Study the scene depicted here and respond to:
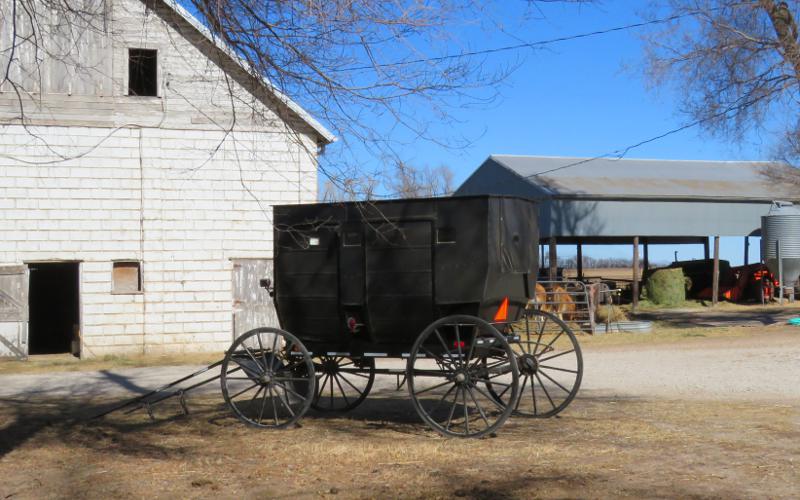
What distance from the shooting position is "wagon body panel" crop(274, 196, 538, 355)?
8.16m

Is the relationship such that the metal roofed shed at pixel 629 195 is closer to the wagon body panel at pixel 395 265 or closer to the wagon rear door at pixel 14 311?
the wagon rear door at pixel 14 311

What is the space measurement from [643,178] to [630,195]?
3.32m

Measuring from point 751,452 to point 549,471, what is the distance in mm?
1818

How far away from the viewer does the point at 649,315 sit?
27.7m

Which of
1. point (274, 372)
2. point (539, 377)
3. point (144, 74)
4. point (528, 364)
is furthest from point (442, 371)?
point (144, 74)

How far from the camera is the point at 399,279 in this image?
8.41m

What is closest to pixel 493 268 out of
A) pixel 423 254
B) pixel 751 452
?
pixel 423 254

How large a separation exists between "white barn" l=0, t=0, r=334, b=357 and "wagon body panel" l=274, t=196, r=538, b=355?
9340 millimetres

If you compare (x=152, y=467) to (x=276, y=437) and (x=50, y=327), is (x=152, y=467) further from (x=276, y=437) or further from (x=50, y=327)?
(x=50, y=327)

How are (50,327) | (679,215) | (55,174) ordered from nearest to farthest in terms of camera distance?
(55,174) → (50,327) → (679,215)

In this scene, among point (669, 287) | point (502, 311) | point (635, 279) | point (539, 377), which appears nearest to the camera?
point (502, 311)

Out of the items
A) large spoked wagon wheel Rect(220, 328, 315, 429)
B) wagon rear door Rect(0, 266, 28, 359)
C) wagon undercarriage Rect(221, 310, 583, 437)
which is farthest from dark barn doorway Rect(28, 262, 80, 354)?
large spoked wagon wheel Rect(220, 328, 315, 429)

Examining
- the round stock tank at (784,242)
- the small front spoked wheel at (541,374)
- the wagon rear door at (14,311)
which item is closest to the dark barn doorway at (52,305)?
the wagon rear door at (14,311)

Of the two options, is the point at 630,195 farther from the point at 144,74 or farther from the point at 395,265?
the point at 395,265
